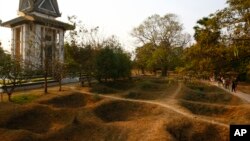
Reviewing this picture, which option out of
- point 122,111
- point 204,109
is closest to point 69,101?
point 122,111

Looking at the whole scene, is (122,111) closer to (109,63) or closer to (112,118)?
(112,118)

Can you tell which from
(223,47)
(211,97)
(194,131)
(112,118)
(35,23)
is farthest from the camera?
(35,23)

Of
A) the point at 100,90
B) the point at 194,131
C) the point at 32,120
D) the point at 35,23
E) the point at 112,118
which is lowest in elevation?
the point at 194,131

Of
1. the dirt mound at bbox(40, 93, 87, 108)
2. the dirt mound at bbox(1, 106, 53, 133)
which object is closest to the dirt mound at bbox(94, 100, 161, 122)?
the dirt mound at bbox(40, 93, 87, 108)

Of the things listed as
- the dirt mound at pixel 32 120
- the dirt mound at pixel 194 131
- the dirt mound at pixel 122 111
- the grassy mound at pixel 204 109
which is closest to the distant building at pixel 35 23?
the dirt mound at pixel 122 111

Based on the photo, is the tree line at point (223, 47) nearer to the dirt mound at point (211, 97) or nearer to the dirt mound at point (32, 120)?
the dirt mound at point (32, 120)

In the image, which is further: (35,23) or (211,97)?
(35,23)

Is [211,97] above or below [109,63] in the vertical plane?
below

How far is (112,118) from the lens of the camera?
26.2 m

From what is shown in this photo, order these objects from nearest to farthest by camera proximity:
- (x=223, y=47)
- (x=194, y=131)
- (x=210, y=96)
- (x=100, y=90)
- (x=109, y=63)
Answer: (x=223, y=47), (x=194, y=131), (x=210, y=96), (x=100, y=90), (x=109, y=63)

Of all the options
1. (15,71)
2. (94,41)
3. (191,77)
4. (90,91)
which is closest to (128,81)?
(94,41)

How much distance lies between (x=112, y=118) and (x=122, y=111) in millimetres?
1535

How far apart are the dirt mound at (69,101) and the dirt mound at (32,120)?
9.55 feet

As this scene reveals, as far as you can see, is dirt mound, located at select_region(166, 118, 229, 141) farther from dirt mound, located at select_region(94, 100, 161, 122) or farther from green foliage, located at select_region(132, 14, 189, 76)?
green foliage, located at select_region(132, 14, 189, 76)
